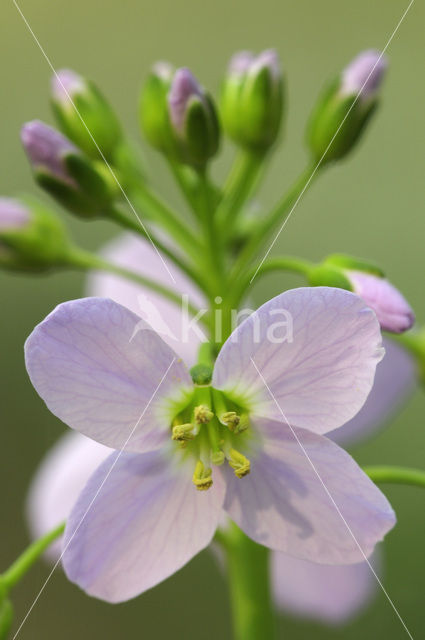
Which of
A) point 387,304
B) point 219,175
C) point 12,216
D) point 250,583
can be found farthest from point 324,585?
point 219,175

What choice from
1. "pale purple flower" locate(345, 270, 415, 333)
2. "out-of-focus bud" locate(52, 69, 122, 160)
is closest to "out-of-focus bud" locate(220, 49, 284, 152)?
"out-of-focus bud" locate(52, 69, 122, 160)

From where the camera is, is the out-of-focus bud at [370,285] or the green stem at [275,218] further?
the green stem at [275,218]

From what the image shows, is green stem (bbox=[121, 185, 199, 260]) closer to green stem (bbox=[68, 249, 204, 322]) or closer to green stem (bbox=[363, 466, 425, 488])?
green stem (bbox=[68, 249, 204, 322])

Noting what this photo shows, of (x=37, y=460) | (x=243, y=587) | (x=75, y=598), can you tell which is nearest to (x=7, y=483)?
(x=37, y=460)

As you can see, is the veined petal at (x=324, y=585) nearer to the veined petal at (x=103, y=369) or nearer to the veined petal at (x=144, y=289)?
the veined petal at (x=144, y=289)

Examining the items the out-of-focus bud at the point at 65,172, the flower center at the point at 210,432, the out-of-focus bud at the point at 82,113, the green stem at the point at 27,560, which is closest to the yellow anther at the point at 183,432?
the flower center at the point at 210,432

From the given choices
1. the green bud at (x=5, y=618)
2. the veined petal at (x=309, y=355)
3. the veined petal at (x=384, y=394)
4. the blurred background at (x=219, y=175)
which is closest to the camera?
the veined petal at (x=309, y=355)

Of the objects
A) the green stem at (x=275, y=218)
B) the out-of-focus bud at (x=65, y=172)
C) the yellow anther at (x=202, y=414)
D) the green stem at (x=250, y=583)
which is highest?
the out-of-focus bud at (x=65, y=172)
